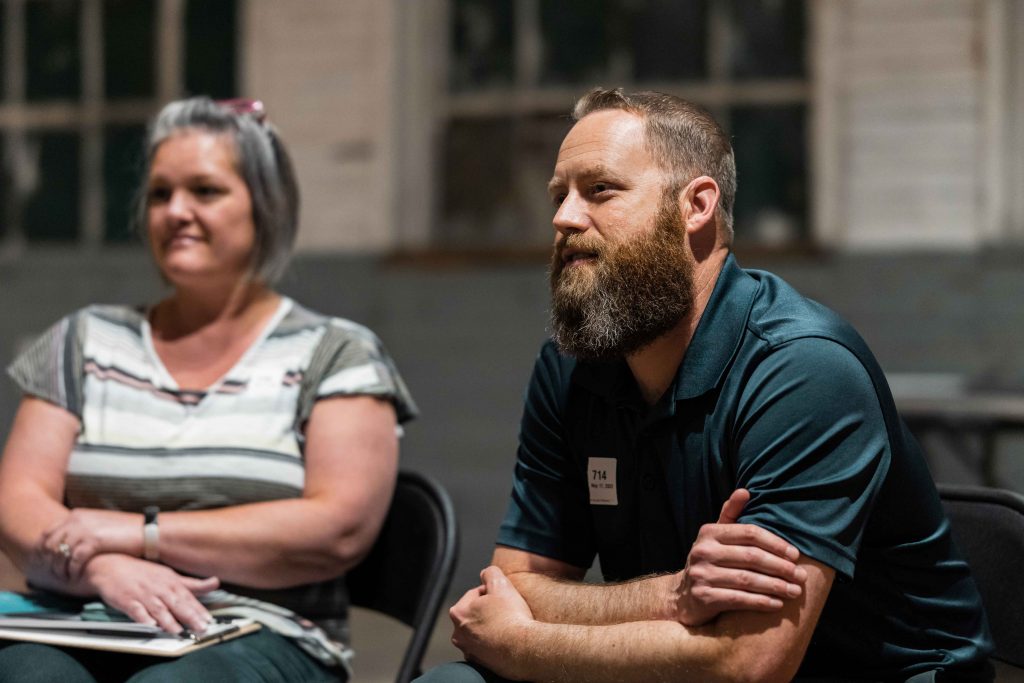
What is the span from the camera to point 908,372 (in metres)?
5.70

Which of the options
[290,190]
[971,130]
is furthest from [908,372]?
[290,190]

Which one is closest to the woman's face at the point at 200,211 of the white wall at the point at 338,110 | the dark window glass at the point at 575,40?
the white wall at the point at 338,110

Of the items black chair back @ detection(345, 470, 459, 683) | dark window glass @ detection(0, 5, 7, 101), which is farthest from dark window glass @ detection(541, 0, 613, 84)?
black chair back @ detection(345, 470, 459, 683)

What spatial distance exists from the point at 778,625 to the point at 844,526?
176mm

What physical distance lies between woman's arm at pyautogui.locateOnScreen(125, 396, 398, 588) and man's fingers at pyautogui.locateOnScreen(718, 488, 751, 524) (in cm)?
89

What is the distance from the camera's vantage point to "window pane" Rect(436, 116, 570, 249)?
6.41m

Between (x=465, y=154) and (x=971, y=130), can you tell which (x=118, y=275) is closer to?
(x=465, y=154)

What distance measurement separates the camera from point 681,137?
2.32 metres

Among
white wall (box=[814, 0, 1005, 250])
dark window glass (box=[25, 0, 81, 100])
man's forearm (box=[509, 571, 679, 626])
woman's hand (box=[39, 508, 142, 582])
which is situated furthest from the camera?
dark window glass (box=[25, 0, 81, 100])

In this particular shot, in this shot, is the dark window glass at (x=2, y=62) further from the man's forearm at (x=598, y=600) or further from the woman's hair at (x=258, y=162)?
the man's forearm at (x=598, y=600)

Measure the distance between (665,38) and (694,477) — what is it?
14.2 feet

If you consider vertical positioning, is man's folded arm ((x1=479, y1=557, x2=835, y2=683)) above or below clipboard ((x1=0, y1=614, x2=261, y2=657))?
above

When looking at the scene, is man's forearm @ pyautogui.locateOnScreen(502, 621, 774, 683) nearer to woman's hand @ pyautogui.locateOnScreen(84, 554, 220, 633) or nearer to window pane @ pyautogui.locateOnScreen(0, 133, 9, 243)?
woman's hand @ pyautogui.locateOnScreen(84, 554, 220, 633)

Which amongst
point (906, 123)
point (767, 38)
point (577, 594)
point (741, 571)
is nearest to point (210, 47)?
point (767, 38)
